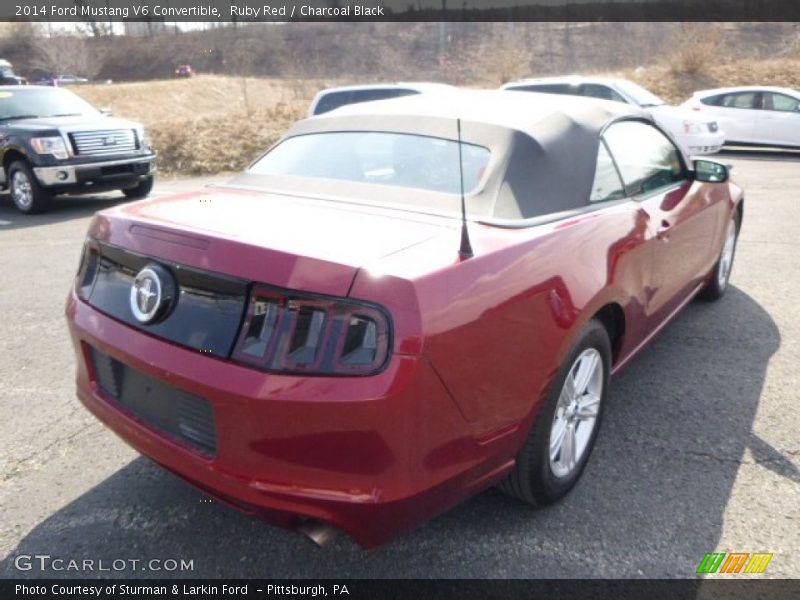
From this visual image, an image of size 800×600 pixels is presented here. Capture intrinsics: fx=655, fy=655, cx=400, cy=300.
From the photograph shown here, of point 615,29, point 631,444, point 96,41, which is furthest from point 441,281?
point 96,41

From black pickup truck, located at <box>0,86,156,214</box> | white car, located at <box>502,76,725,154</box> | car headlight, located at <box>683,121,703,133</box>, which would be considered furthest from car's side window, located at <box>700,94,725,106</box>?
black pickup truck, located at <box>0,86,156,214</box>

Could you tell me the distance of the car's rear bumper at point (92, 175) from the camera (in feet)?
29.7

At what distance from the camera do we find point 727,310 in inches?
189

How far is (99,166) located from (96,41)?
65534mm

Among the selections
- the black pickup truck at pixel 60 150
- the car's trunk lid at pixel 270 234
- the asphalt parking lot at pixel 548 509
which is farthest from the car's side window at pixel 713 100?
the car's trunk lid at pixel 270 234

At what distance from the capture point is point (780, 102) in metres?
14.3

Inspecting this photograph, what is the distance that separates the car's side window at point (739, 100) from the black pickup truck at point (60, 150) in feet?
40.8

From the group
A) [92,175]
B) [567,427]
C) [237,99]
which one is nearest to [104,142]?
[92,175]

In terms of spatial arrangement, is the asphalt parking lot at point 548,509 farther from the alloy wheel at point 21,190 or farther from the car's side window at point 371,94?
the car's side window at point 371,94

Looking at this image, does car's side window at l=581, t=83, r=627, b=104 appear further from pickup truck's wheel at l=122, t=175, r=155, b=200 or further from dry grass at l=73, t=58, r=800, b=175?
pickup truck's wheel at l=122, t=175, r=155, b=200

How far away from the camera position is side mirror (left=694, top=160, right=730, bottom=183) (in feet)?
12.6

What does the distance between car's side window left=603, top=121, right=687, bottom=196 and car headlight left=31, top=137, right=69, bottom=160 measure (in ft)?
26.7

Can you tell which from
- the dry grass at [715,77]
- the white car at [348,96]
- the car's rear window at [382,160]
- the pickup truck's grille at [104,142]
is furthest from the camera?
the dry grass at [715,77]

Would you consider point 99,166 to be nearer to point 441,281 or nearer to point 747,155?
point 441,281
